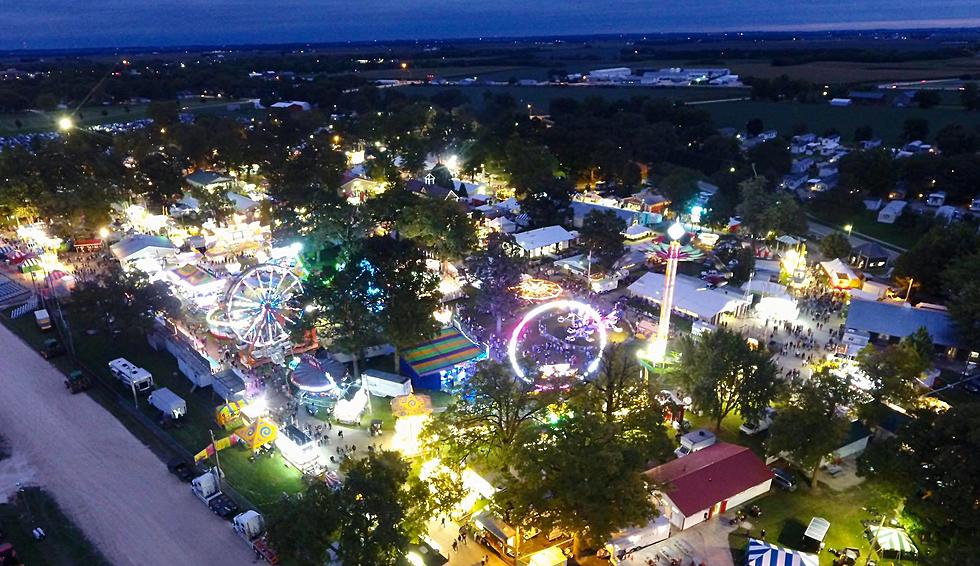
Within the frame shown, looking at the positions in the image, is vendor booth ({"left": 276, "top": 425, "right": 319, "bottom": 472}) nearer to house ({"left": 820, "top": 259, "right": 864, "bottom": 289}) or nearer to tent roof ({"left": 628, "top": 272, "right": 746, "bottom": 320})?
tent roof ({"left": 628, "top": 272, "right": 746, "bottom": 320})

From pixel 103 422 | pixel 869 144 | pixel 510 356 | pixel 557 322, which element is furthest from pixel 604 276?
pixel 869 144

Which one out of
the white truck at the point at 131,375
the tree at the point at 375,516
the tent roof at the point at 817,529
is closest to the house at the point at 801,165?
the tent roof at the point at 817,529

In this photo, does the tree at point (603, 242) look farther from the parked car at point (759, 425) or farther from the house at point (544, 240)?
the parked car at point (759, 425)

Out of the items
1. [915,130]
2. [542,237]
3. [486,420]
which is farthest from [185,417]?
[915,130]

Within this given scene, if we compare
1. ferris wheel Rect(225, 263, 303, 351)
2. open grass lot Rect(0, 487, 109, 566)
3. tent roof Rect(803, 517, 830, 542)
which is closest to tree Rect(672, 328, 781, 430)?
tent roof Rect(803, 517, 830, 542)

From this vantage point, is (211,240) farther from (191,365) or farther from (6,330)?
(191,365)
